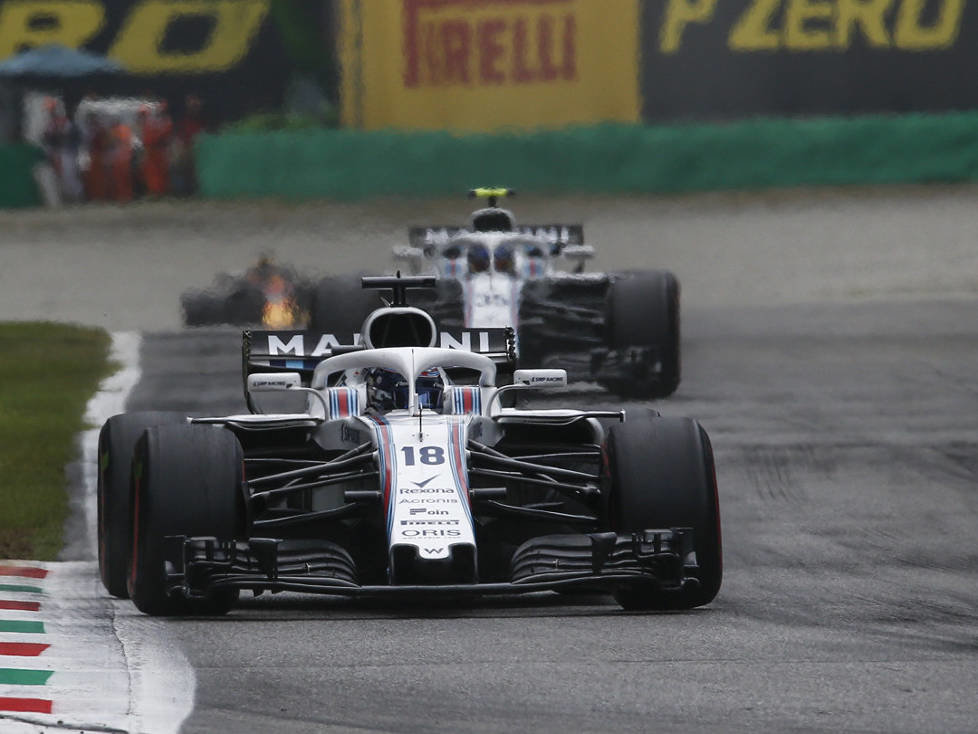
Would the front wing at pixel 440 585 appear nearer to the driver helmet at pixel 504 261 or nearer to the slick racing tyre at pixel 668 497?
the slick racing tyre at pixel 668 497

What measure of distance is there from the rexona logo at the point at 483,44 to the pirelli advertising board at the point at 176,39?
295 cm

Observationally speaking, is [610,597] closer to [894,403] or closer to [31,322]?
[894,403]

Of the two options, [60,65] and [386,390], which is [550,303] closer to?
[386,390]

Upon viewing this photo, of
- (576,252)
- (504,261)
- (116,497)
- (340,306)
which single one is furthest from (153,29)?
(116,497)

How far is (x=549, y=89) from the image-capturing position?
124ft

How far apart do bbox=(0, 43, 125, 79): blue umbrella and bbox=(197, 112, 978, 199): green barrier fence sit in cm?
355

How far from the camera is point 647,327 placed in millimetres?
19781

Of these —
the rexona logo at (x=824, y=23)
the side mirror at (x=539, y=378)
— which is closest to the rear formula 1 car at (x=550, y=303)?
the side mirror at (x=539, y=378)

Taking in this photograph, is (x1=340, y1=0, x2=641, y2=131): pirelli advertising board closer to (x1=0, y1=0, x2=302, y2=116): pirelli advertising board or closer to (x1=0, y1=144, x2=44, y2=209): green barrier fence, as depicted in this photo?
(x1=0, y1=0, x2=302, y2=116): pirelli advertising board

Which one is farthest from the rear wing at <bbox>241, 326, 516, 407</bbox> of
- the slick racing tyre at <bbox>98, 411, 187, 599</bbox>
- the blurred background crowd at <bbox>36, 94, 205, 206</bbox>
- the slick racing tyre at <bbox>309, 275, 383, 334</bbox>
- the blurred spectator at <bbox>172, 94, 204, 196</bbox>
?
the blurred spectator at <bbox>172, 94, 204, 196</bbox>

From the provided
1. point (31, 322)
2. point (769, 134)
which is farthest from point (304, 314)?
point (769, 134)

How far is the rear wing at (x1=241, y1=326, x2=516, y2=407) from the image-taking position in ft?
41.1

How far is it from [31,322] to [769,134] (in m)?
15.0

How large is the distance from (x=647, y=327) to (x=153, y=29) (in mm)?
22527
